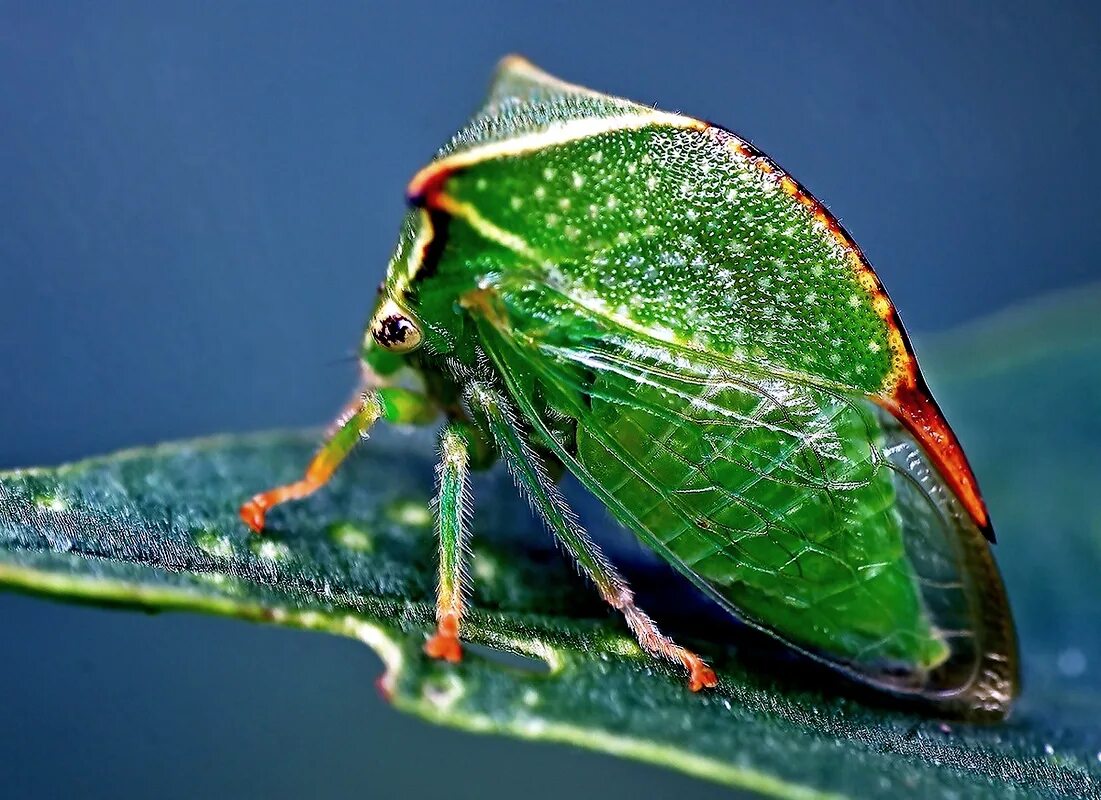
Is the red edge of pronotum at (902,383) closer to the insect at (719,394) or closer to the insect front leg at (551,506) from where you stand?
the insect at (719,394)

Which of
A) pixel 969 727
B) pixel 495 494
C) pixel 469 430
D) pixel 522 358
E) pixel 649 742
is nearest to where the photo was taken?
pixel 649 742

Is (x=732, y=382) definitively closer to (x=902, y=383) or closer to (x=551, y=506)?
(x=902, y=383)

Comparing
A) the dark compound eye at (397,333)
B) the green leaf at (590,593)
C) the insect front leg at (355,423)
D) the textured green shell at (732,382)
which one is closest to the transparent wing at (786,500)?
the textured green shell at (732,382)

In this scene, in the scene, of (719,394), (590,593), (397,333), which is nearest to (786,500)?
(719,394)

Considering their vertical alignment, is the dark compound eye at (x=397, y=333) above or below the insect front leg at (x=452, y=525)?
above

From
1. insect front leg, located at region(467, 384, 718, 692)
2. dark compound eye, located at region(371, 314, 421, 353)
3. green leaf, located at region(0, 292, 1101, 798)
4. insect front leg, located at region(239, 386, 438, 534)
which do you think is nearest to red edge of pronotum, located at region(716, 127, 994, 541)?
green leaf, located at region(0, 292, 1101, 798)

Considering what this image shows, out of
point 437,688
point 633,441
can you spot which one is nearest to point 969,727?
point 633,441

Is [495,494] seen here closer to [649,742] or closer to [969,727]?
[969,727]

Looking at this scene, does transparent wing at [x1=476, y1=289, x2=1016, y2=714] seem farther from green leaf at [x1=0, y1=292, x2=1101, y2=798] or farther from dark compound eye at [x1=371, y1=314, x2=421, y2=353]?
dark compound eye at [x1=371, y1=314, x2=421, y2=353]
